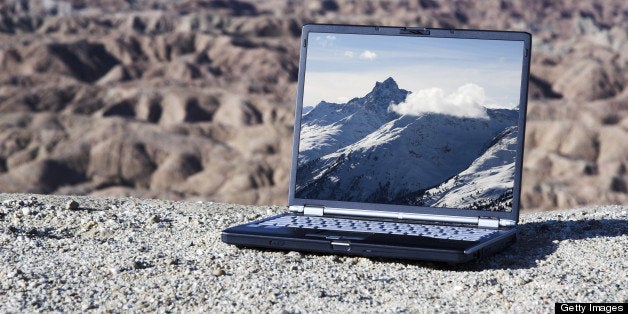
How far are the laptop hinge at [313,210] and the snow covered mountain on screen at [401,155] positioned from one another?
45mm

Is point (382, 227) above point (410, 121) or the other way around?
the other way around

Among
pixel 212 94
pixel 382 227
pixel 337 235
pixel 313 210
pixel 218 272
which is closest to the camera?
pixel 218 272

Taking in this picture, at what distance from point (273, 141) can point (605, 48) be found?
2055 cm

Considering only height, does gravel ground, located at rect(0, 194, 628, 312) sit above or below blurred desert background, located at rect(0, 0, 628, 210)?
below

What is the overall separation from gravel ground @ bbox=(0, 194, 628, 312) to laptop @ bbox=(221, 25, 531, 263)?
15cm

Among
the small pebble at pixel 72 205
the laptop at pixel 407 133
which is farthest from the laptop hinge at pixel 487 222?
the small pebble at pixel 72 205

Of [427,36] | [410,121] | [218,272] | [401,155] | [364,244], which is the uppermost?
[427,36]

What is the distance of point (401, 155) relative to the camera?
9.34 feet

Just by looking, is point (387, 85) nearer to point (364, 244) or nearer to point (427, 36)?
point (427, 36)

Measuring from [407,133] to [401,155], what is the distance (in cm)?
8

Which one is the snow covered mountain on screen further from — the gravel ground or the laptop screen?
the gravel ground

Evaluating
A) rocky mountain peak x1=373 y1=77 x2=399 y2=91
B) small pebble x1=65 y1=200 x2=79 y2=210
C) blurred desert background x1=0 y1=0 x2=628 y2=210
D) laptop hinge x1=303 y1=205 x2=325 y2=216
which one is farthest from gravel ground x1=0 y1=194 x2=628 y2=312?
blurred desert background x1=0 y1=0 x2=628 y2=210

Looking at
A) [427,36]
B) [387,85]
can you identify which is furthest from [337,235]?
[427,36]

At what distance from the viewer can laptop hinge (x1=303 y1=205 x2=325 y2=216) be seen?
278 centimetres
